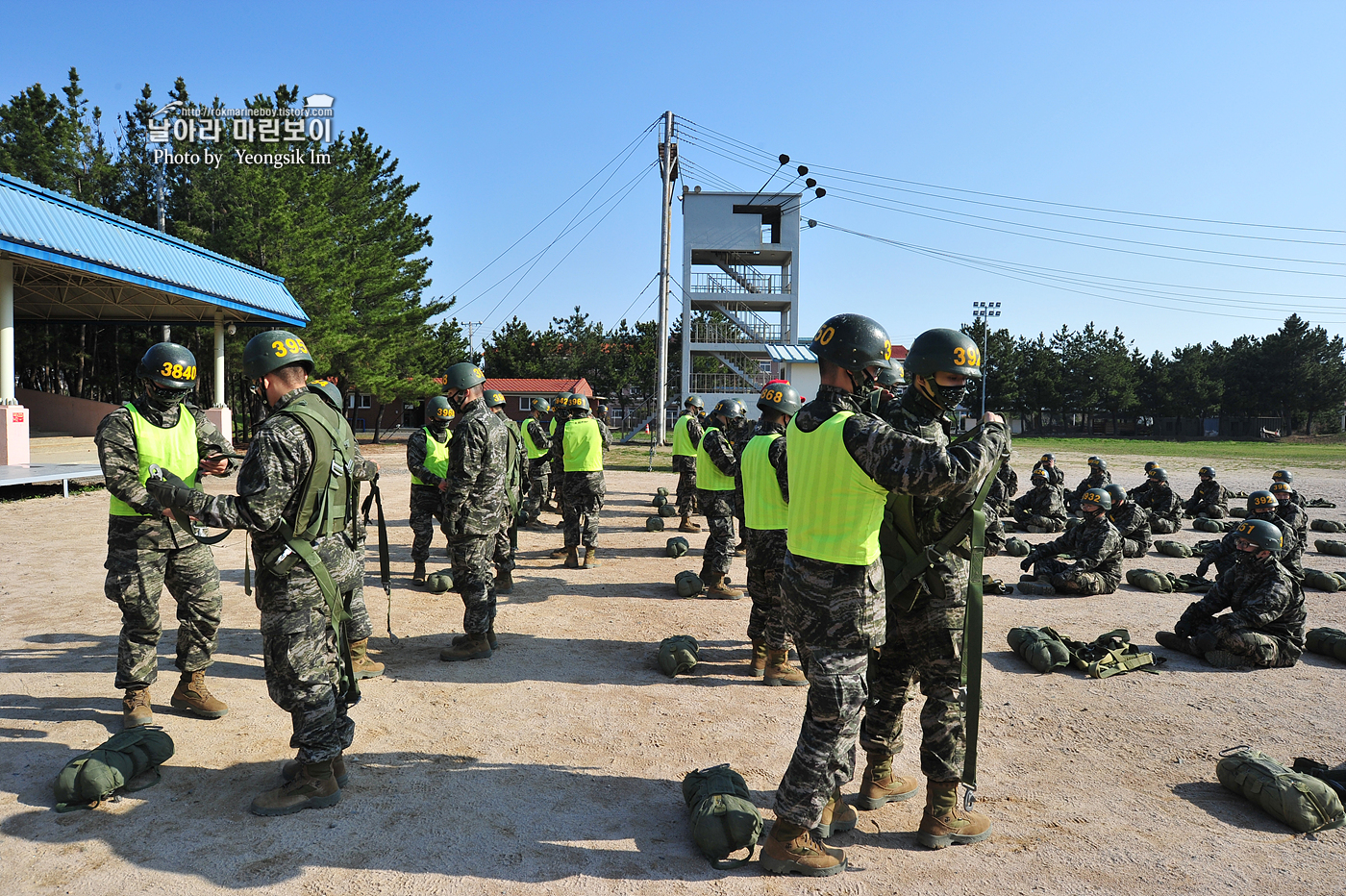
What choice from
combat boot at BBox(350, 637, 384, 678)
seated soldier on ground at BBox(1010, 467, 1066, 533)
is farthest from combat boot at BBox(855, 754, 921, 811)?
seated soldier on ground at BBox(1010, 467, 1066, 533)

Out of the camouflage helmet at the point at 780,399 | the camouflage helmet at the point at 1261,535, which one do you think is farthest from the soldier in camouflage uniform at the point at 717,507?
the camouflage helmet at the point at 1261,535

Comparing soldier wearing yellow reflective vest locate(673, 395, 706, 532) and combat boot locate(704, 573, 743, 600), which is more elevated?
soldier wearing yellow reflective vest locate(673, 395, 706, 532)

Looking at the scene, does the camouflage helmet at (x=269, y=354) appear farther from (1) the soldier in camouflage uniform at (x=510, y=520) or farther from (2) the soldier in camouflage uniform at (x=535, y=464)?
(2) the soldier in camouflage uniform at (x=535, y=464)

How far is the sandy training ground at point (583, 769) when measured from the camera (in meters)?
3.76

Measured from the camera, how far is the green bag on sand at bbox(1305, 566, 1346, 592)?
1070 cm

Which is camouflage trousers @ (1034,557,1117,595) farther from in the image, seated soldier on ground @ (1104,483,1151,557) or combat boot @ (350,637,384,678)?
combat boot @ (350,637,384,678)

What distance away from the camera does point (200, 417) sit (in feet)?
20.1

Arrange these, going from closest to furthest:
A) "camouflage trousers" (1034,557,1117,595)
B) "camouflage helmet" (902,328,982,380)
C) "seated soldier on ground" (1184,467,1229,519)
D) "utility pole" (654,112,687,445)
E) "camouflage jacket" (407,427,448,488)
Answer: "camouflage helmet" (902,328,982,380), "camouflage jacket" (407,427,448,488), "camouflage trousers" (1034,557,1117,595), "seated soldier on ground" (1184,467,1229,519), "utility pole" (654,112,687,445)

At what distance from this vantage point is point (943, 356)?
13.2ft

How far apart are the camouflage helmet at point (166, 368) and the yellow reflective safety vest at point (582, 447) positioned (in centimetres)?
572

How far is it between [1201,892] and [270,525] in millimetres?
5167

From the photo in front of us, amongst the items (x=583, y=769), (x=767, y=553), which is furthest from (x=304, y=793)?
(x=767, y=553)

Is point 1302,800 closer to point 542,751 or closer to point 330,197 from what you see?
point 542,751

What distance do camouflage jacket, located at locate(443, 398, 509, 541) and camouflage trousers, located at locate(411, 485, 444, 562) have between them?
2877mm
